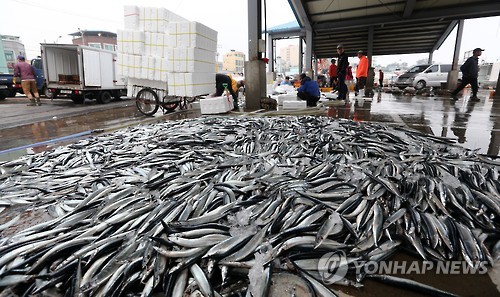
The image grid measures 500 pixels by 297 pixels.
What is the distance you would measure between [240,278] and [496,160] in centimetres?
400

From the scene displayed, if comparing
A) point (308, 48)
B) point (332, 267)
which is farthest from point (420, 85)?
point (332, 267)

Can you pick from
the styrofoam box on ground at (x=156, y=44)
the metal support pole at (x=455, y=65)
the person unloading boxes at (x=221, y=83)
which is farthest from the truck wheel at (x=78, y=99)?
the metal support pole at (x=455, y=65)

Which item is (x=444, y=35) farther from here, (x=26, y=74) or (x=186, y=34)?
(x=26, y=74)

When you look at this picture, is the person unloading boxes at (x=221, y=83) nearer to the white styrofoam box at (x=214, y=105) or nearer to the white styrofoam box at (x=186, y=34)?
the white styrofoam box at (x=214, y=105)

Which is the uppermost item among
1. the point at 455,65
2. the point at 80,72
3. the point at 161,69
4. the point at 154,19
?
the point at 455,65

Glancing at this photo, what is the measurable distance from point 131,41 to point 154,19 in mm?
1030

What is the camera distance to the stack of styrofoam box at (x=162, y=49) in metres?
8.23

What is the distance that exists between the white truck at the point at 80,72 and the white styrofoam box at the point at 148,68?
16.8ft

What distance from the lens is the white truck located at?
13545 millimetres

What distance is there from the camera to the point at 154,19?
8273 millimetres

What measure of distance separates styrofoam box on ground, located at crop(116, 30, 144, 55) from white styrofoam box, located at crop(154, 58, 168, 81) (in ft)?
2.13

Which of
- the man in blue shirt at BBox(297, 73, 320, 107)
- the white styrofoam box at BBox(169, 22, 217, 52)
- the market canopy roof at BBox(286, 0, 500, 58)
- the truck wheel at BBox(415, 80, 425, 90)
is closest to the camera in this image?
the white styrofoam box at BBox(169, 22, 217, 52)

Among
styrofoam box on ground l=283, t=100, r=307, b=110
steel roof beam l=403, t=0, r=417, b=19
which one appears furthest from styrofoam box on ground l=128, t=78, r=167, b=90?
steel roof beam l=403, t=0, r=417, b=19

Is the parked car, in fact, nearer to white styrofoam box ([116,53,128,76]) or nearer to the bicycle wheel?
the bicycle wheel
